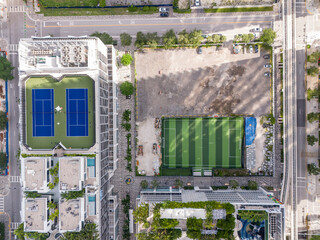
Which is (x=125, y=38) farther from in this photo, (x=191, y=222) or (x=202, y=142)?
(x=191, y=222)

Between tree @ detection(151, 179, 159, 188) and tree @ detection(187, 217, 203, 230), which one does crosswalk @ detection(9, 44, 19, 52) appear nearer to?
tree @ detection(151, 179, 159, 188)

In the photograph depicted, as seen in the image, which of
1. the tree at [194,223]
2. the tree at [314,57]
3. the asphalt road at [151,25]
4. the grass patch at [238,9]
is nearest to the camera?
the tree at [194,223]

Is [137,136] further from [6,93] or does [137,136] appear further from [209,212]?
[6,93]


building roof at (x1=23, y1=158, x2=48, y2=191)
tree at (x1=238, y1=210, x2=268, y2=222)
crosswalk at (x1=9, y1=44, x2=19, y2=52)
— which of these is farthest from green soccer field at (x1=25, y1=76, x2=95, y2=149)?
tree at (x1=238, y1=210, x2=268, y2=222)

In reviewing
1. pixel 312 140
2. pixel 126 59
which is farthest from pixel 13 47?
pixel 312 140

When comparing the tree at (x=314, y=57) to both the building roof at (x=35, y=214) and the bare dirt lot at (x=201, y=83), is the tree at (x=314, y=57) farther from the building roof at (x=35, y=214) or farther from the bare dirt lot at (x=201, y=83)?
the building roof at (x=35, y=214)

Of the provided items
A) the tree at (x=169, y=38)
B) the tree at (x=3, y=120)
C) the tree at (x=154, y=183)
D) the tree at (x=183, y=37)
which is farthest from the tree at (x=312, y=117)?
the tree at (x=3, y=120)
